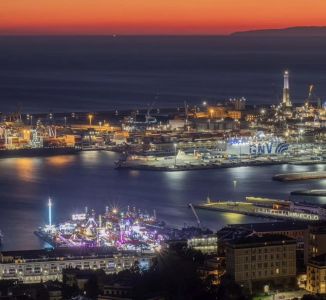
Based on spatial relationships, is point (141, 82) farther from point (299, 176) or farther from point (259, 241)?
point (259, 241)

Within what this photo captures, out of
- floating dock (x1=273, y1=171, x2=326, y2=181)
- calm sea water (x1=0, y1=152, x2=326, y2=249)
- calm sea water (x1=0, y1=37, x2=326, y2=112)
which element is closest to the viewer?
calm sea water (x1=0, y1=152, x2=326, y2=249)

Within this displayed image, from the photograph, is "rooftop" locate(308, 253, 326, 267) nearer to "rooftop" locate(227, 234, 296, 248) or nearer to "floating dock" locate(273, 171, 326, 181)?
"rooftop" locate(227, 234, 296, 248)

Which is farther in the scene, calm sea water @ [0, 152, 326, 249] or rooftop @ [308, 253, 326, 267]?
calm sea water @ [0, 152, 326, 249]

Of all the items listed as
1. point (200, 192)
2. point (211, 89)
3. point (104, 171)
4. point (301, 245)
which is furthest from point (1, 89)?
point (301, 245)

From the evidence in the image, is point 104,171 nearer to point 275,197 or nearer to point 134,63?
point 275,197

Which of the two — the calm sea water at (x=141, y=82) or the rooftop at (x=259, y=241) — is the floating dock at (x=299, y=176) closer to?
the rooftop at (x=259, y=241)

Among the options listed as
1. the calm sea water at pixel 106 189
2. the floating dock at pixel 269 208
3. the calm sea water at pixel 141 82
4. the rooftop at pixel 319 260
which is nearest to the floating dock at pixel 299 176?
the calm sea water at pixel 106 189

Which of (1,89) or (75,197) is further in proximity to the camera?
(1,89)

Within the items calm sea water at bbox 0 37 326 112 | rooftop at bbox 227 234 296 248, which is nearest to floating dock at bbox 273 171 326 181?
rooftop at bbox 227 234 296 248
